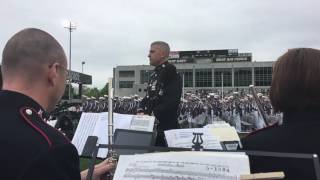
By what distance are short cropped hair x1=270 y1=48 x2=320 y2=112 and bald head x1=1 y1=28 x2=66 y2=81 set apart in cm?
126

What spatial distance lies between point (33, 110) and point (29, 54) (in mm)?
270

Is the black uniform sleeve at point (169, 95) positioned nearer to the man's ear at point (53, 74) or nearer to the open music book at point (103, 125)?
the open music book at point (103, 125)

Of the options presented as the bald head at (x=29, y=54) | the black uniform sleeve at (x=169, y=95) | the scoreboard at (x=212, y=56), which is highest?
the scoreboard at (x=212, y=56)

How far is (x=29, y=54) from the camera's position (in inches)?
88.5

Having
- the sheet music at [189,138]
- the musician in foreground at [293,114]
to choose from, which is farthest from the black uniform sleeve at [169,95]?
the musician in foreground at [293,114]

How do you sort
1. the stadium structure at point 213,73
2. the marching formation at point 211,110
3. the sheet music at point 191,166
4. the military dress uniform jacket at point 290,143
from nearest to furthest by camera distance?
the sheet music at point 191,166 → the military dress uniform jacket at point 290,143 → the marching formation at point 211,110 → the stadium structure at point 213,73

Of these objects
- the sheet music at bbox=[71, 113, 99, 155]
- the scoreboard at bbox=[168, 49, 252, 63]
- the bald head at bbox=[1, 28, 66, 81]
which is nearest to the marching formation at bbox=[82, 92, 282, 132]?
the sheet music at bbox=[71, 113, 99, 155]

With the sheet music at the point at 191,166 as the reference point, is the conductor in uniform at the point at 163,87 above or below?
above

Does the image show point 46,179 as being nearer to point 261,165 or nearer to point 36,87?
point 36,87

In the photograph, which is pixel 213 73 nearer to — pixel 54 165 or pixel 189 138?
pixel 189 138

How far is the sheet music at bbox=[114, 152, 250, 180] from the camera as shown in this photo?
239 centimetres

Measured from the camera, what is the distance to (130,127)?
412cm

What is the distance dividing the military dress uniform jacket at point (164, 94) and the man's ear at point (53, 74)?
4124 mm

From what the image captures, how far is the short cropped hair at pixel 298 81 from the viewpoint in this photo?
9.28 feet
